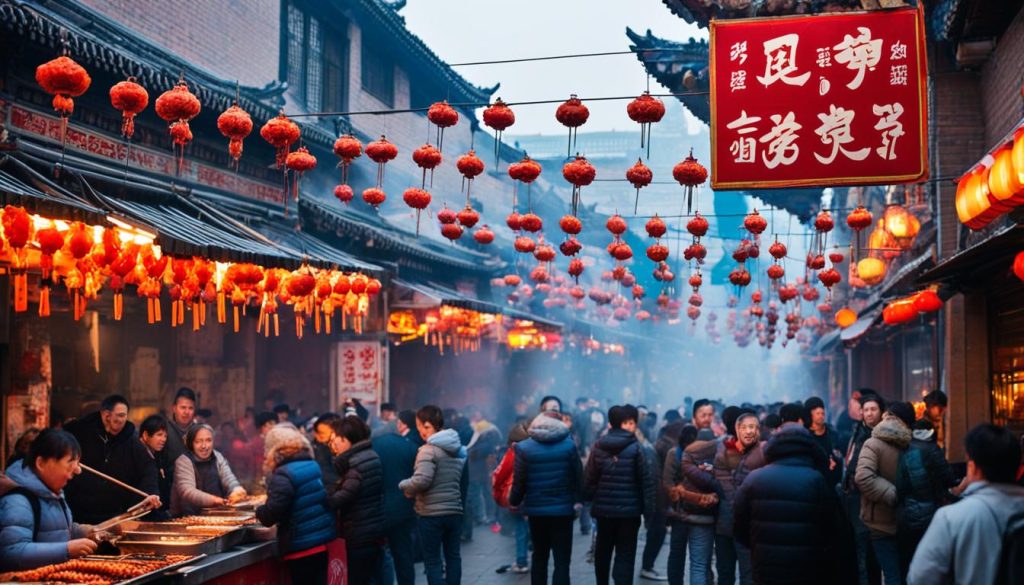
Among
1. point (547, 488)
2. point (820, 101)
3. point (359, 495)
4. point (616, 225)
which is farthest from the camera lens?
point (616, 225)

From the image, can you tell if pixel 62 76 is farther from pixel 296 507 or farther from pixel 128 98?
pixel 296 507

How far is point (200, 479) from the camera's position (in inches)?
382

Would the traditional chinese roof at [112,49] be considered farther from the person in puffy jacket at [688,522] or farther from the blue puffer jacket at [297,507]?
the person in puffy jacket at [688,522]

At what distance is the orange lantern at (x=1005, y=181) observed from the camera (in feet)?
24.4

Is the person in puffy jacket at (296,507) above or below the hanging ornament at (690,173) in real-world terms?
below

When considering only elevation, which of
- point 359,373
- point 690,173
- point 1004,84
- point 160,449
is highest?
point 1004,84

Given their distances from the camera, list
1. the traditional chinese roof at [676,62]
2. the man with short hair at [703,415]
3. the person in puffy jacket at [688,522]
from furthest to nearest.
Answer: the traditional chinese roof at [676,62]
the man with short hair at [703,415]
the person in puffy jacket at [688,522]

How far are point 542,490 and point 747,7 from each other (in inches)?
345

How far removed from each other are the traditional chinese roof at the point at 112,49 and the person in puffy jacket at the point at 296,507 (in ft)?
13.4

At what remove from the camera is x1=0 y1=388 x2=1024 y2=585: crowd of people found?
254 inches

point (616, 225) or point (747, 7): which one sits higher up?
point (747, 7)

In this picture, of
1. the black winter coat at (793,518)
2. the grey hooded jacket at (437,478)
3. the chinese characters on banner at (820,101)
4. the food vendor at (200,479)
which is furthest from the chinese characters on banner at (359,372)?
the black winter coat at (793,518)

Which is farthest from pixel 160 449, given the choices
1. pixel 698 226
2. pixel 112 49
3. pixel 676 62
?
pixel 676 62

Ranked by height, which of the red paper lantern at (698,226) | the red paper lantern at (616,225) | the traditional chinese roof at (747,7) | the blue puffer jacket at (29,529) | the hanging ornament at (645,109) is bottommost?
the blue puffer jacket at (29,529)
